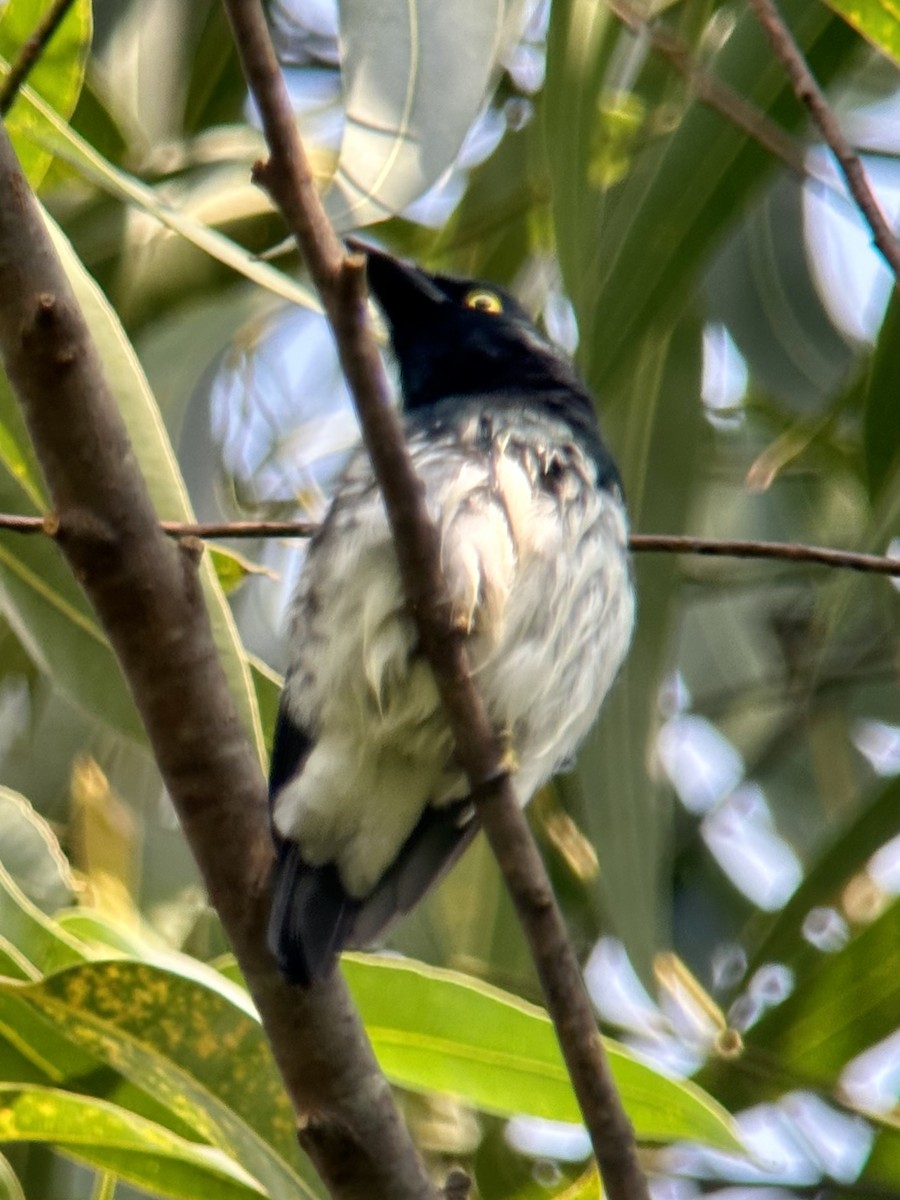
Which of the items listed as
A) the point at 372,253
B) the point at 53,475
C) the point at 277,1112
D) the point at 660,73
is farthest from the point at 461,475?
the point at 660,73

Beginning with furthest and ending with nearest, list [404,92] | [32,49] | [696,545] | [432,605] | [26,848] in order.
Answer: [26,848], [404,92], [696,545], [32,49], [432,605]

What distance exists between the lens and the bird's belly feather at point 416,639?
2.57 metres

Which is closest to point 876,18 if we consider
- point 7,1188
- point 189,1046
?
point 189,1046

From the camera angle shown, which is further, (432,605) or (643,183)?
(643,183)

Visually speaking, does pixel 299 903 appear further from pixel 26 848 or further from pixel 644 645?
pixel 644 645

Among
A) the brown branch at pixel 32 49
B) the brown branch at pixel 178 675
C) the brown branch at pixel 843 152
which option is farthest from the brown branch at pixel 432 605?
the brown branch at pixel 843 152

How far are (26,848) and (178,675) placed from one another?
900 mm

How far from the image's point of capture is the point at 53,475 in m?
2.14

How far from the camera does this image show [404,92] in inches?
110

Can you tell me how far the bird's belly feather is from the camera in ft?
8.43

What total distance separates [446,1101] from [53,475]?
2.28 metres

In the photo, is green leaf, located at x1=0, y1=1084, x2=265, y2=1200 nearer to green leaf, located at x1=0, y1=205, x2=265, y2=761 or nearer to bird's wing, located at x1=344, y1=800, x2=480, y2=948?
→ bird's wing, located at x1=344, y1=800, x2=480, y2=948

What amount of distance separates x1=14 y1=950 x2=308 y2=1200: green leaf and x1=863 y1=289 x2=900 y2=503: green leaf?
156 cm

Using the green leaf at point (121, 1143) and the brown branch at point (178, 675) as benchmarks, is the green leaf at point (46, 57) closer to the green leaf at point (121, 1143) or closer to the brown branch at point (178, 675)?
the brown branch at point (178, 675)
